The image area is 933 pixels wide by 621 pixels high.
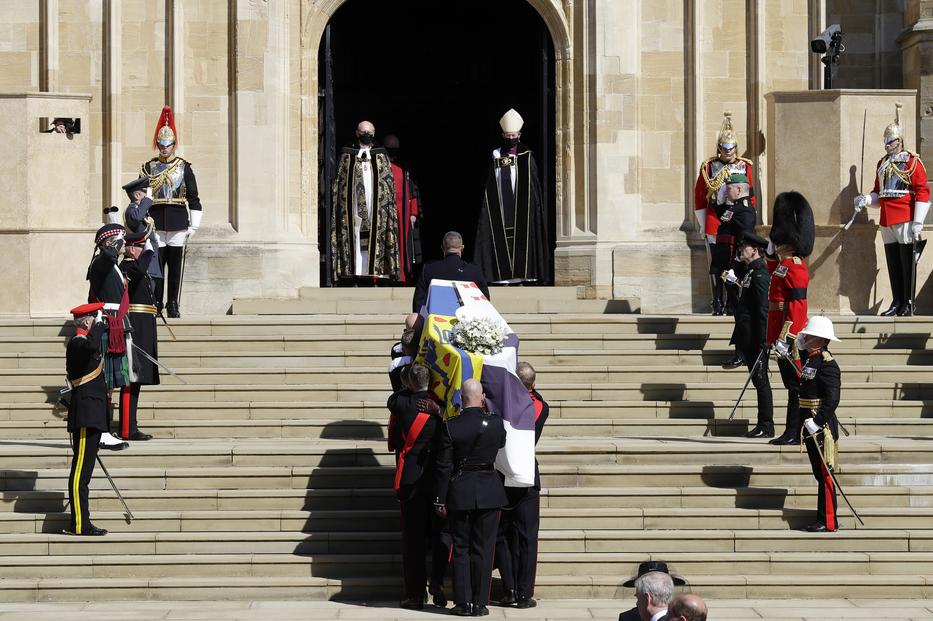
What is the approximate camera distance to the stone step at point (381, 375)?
1502cm

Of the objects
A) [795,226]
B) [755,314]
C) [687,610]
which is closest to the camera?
[687,610]

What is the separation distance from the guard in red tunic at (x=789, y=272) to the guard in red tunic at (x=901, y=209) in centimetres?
273

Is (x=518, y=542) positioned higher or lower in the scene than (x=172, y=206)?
lower

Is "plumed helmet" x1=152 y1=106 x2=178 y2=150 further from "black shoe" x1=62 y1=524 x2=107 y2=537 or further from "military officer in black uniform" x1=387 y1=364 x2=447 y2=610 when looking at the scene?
"military officer in black uniform" x1=387 y1=364 x2=447 y2=610

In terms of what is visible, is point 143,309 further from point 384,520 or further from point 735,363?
point 735,363

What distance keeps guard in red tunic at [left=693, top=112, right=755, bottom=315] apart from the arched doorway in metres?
6.35

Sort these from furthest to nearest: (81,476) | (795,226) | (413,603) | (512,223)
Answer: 1. (512,223)
2. (795,226)
3. (81,476)
4. (413,603)

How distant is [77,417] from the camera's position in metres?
12.0

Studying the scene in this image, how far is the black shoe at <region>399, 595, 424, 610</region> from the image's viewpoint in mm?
11047

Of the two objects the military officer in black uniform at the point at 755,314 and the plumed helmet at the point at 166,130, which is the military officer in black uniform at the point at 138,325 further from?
the military officer in black uniform at the point at 755,314

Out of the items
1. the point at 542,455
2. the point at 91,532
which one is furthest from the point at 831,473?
the point at 91,532

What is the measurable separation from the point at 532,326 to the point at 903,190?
403 centimetres

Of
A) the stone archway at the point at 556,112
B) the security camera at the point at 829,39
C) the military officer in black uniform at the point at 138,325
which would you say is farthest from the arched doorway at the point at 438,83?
the military officer in black uniform at the point at 138,325

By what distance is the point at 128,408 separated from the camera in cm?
1372
